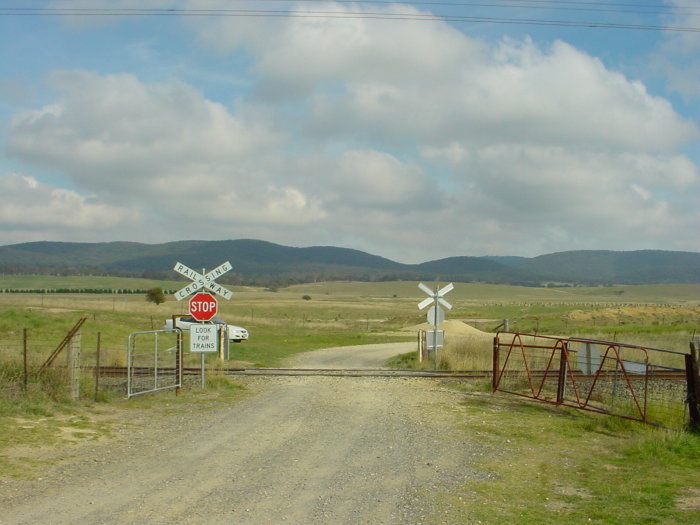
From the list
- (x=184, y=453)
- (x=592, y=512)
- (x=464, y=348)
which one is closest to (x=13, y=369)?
(x=184, y=453)

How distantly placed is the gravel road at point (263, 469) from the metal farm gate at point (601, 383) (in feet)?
8.62

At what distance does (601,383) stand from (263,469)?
1297cm

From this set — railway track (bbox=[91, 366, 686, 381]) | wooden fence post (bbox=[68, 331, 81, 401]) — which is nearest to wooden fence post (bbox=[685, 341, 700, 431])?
railway track (bbox=[91, 366, 686, 381])

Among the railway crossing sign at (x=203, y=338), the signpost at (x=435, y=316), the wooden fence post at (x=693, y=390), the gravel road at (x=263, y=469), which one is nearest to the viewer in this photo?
the gravel road at (x=263, y=469)

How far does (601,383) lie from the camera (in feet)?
65.3

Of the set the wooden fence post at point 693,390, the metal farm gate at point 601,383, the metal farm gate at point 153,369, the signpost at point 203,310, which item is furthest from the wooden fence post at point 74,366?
the wooden fence post at point 693,390

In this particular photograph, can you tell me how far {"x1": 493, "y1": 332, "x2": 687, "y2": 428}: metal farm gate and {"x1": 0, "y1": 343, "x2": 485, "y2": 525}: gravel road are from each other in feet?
8.62

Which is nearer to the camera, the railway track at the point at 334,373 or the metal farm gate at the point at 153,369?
the metal farm gate at the point at 153,369

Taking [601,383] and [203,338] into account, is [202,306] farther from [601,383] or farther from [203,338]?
[601,383]

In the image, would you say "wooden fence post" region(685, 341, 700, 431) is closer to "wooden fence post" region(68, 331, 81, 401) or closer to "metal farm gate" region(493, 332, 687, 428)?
"metal farm gate" region(493, 332, 687, 428)

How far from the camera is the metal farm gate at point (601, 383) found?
14.4m

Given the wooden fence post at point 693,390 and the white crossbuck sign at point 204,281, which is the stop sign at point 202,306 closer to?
the white crossbuck sign at point 204,281

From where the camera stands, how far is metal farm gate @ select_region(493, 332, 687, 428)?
14391mm

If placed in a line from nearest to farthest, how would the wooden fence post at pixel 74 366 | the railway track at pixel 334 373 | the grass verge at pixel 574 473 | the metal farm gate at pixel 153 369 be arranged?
the grass verge at pixel 574 473, the wooden fence post at pixel 74 366, the metal farm gate at pixel 153 369, the railway track at pixel 334 373
